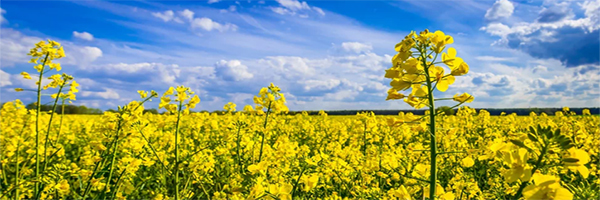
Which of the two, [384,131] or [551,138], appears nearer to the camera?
[551,138]

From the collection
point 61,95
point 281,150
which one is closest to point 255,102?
point 281,150

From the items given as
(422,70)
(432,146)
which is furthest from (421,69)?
(432,146)

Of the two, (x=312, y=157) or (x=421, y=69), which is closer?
(x=421, y=69)

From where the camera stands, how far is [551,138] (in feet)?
3.63

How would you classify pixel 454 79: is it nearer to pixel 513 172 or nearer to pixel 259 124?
pixel 513 172

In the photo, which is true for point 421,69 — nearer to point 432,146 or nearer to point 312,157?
point 432,146

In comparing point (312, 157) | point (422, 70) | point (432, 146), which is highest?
point (422, 70)

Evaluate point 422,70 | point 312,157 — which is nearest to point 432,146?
point 422,70

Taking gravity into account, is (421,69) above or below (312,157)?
above

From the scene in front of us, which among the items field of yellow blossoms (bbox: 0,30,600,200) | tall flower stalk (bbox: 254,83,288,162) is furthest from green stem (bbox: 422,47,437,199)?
tall flower stalk (bbox: 254,83,288,162)

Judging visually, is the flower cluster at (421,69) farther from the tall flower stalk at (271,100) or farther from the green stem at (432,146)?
the tall flower stalk at (271,100)

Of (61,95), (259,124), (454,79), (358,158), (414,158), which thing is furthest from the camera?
(414,158)

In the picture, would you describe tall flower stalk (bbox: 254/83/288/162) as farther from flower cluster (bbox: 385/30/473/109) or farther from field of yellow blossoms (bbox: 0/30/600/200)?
flower cluster (bbox: 385/30/473/109)

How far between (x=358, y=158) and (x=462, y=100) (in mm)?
2899
